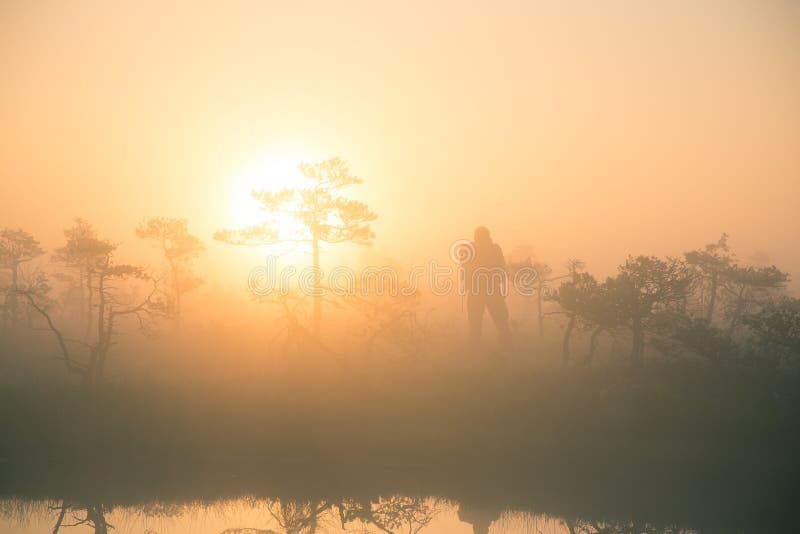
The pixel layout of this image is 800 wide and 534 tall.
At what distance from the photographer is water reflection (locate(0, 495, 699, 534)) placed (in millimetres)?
19172

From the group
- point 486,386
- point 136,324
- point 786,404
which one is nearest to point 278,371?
point 486,386

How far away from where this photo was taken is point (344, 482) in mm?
23406

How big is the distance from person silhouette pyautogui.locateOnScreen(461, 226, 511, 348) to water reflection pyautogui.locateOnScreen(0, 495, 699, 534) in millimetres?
19019

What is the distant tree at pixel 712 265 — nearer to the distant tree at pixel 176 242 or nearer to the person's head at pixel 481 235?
the person's head at pixel 481 235

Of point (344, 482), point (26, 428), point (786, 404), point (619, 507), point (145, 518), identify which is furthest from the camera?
point (786, 404)

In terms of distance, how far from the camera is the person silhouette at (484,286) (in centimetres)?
3944

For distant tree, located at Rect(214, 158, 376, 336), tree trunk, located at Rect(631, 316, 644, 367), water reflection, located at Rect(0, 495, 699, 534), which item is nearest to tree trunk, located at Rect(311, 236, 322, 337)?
distant tree, located at Rect(214, 158, 376, 336)

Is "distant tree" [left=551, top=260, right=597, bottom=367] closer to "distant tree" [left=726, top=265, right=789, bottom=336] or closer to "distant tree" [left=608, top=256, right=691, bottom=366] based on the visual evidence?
"distant tree" [left=608, top=256, right=691, bottom=366]

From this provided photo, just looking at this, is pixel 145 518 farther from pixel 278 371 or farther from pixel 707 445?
pixel 707 445

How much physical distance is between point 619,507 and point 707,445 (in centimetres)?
733

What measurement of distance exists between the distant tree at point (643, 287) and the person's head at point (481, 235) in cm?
1020

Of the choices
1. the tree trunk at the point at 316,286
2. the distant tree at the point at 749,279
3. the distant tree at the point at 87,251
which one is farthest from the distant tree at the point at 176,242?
the distant tree at the point at 749,279

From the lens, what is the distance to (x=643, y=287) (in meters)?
32.0

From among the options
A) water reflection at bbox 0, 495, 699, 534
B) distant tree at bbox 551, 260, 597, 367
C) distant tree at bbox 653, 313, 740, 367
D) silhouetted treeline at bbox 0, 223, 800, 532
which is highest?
distant tree at bbox 551, 260, 597, 367
